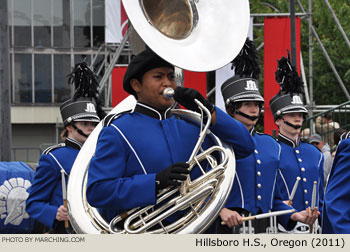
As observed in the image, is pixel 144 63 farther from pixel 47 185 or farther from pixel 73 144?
pixel 73 144

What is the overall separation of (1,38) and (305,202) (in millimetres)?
3827

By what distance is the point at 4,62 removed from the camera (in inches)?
326

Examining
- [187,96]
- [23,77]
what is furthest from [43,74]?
[187,96]

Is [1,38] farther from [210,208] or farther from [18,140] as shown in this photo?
[18,140]

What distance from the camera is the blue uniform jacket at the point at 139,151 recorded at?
379cm

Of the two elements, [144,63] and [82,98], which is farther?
[82,98]

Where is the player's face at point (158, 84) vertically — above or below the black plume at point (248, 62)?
below

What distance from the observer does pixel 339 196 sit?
150 inches

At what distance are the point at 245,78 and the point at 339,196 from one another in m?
2.14

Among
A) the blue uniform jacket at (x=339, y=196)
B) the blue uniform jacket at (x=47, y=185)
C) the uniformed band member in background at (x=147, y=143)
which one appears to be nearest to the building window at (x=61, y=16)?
the blue uniform jacket at (x=47, y=185)

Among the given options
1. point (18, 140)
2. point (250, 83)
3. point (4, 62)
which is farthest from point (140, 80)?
point (18, 140)

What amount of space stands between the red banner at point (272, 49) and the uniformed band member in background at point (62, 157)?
244 inches

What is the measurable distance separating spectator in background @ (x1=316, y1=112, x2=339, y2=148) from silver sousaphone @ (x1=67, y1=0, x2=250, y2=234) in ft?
28.7

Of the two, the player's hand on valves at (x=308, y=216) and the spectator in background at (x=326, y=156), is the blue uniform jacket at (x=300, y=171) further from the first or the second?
the spectator in background at (x=326, y=156)
